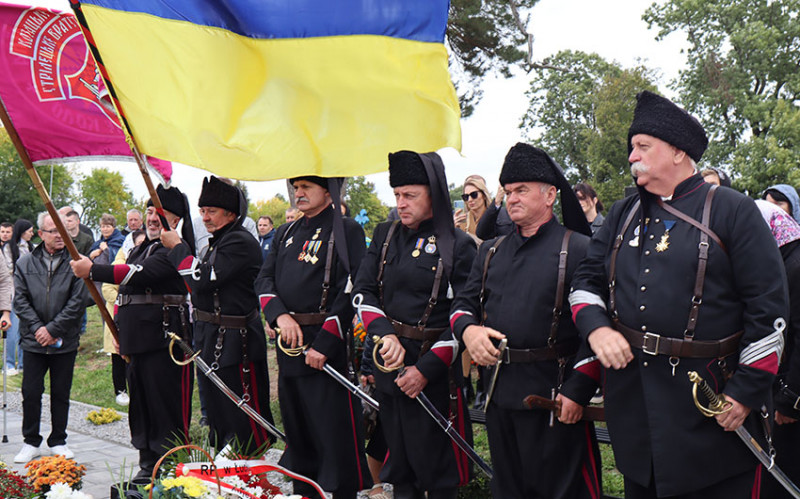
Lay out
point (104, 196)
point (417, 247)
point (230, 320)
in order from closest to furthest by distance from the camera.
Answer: point (417, 247) < point (230, 320) < point (104, 196)

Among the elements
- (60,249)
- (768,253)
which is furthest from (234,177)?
(60,249)

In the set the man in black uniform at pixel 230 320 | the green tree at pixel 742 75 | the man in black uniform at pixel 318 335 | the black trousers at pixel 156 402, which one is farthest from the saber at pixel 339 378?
the green tree at pixel 742 75

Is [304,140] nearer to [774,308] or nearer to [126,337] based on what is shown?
[126,337]

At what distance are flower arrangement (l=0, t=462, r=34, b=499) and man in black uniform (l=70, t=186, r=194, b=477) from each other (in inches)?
A: 65.0

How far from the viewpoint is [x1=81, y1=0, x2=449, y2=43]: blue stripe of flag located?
186 inches

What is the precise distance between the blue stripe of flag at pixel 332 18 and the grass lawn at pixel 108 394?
3.12 metres

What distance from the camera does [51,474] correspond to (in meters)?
4.21

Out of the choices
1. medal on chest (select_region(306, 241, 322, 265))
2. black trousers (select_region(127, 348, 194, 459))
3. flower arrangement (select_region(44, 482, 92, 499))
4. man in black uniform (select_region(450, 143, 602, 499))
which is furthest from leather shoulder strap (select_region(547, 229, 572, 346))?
black trousers (select_region(127, 348, 194, 459))

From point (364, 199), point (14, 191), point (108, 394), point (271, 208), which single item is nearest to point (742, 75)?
point (364, 199)

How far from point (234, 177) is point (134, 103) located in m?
0.71

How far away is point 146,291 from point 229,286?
0.79 metres

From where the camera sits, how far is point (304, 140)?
4832 mm

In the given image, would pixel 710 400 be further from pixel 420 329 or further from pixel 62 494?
pixel 62 494

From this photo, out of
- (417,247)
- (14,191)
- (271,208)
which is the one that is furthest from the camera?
(271,208)
